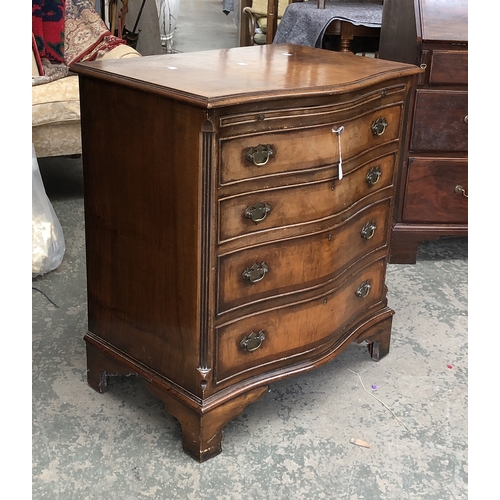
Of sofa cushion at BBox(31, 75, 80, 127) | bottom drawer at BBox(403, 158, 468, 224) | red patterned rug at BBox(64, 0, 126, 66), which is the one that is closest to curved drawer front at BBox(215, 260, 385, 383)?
bottom drawer at BBox(403, 158, 468, 224)

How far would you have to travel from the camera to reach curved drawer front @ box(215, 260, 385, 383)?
78.7 inches

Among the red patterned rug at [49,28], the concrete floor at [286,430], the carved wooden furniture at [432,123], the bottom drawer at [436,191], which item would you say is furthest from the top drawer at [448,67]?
the red patterned rug at [49,28]

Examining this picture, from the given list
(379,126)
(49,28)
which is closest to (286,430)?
(379,126)

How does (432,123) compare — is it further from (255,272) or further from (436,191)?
(255,272)

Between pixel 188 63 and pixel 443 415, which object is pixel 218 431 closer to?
pixel 443 415

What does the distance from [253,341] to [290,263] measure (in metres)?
0.24

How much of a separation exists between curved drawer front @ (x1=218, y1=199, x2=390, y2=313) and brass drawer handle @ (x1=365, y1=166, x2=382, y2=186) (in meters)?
0.08

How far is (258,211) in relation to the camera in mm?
1886

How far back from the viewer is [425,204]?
3.28 meters

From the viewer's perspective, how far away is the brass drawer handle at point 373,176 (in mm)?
2203

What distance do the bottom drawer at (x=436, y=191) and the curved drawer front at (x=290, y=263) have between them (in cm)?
102

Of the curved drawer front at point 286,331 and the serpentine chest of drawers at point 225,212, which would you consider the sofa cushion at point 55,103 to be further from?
the curved drawer front at point 286,331

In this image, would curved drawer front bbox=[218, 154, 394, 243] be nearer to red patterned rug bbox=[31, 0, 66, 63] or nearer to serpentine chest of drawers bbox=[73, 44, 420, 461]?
serpentine chest of drawers bbox=[73, 44, 420, 461]

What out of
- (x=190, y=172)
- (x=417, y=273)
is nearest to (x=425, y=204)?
(x=417, y=273)
